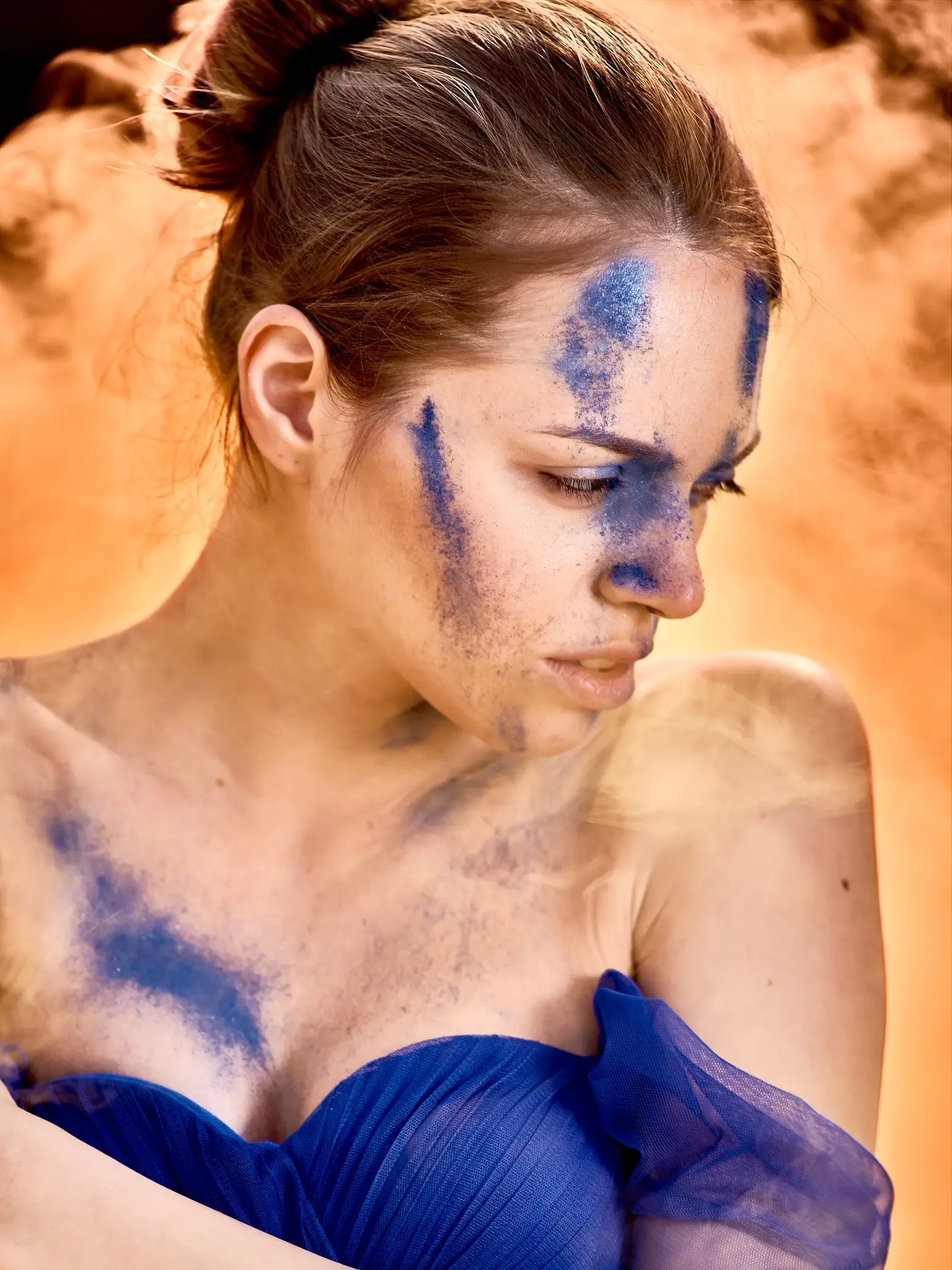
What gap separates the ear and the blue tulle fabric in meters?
0.35

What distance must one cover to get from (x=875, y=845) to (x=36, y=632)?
0.56 meters

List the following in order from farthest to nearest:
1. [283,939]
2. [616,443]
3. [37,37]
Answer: [37,37] → [283,939] → [616,443]

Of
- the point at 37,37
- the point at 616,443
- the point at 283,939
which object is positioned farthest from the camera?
the point at 37,37

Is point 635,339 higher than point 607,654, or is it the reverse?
point 635,339

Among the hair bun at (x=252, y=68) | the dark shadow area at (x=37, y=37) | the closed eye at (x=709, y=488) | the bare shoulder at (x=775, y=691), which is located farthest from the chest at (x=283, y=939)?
the dark shadow area at (x=37, y=37)

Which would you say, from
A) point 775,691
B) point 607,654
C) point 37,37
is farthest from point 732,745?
point 37,37

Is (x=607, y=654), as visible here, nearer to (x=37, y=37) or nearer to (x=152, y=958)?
(x=152, y=958)

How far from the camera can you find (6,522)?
930mm

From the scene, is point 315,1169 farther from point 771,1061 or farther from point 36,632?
point 36,632

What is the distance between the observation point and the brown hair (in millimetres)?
709

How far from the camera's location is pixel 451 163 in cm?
72

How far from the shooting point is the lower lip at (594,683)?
745 millimetres

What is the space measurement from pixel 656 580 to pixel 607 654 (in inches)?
2.0

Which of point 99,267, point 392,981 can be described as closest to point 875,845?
point 392,981
